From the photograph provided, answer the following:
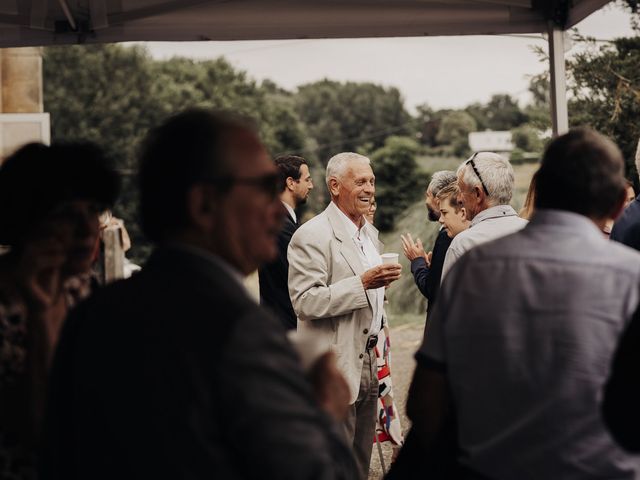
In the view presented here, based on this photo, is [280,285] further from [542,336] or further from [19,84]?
[19,84]

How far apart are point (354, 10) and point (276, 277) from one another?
5.43 ft

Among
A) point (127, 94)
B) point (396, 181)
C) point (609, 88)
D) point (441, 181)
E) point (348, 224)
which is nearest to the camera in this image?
point (348, 224)

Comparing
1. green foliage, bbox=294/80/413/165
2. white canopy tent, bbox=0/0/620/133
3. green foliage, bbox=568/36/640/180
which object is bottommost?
white canopy tent, bbox=0/0/620/133

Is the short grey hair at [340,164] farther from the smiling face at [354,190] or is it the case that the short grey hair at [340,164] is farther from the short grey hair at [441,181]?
the short grey hair at [441,181]

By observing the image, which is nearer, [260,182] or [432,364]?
[260,182]

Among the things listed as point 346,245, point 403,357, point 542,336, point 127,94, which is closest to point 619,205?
point 542,336

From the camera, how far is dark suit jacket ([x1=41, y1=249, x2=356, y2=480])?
1560 millimetres

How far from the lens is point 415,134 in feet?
249

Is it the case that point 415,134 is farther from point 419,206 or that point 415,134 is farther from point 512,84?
point 419,206

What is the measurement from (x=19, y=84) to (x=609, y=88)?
8619 mm

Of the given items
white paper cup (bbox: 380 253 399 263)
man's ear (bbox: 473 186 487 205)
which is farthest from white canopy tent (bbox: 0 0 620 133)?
white paper cup (bbox: 380 253 399 263)

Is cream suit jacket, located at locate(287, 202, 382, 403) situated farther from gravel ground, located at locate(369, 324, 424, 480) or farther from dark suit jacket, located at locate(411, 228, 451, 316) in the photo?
gravel ground, located at locate(369, 324, 424, 480)

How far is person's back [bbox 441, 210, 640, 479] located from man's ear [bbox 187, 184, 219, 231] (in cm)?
80

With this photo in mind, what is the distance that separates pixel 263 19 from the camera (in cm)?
582
